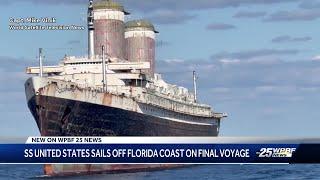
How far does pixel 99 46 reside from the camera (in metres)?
85.4

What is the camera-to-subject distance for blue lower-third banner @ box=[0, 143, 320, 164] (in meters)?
21.7

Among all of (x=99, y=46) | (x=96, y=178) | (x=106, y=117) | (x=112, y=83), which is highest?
(x=99, y=46)

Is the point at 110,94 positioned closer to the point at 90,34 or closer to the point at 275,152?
the point at 90,34

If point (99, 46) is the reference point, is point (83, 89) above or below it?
below

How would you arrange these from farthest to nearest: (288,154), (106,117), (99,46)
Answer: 1. (99,46)
2. (106,117)
3. (288,154)

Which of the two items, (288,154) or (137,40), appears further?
(137,40)

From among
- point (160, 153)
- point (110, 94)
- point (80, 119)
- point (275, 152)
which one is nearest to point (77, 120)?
point (80, 119)

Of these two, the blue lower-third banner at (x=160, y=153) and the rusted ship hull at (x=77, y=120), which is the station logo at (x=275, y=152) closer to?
the blue lower-third banner at (x=160, y=153)

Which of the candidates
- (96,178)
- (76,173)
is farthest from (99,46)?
(96,178)

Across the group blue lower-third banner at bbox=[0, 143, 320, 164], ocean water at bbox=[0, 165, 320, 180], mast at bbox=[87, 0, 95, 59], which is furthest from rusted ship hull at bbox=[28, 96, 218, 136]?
blue lower-third banner at bbox=[0, 143, 320, 164]

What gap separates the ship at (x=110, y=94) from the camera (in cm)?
6272

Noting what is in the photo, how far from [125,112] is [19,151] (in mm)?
45504

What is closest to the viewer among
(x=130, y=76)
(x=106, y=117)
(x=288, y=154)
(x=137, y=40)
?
(x=288, y=154)

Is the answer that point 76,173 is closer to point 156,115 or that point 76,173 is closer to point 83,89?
point 83,89
